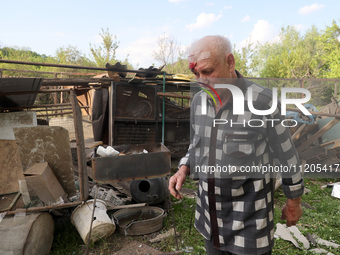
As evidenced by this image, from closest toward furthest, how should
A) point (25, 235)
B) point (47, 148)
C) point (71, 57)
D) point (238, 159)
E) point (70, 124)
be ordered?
1. point (238, 159)
2. point (25, 235)
3. point (47, 148)
4. point (70, 124)
5. point (71, 57)

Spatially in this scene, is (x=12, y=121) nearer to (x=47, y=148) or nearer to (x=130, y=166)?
(x=47, y=148)

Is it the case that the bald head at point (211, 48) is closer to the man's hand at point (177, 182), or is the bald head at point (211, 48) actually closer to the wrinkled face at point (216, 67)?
the wrinkled face at point (216, 67)

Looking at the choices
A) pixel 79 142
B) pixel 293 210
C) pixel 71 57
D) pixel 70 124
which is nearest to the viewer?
pixel 293 210

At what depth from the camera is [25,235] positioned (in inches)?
115

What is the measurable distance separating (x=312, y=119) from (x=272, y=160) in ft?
19.6

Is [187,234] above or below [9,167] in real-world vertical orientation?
below

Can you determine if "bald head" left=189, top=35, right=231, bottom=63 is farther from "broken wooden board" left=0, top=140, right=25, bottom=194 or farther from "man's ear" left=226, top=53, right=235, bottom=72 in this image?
"broken wooden board" left=0, top=140, right=25, bottom=194

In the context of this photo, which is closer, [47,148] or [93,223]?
[93,223]

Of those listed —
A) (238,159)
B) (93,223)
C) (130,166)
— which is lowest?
(93,223)

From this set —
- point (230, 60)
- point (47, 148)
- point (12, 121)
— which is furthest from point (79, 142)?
point (230, 60)

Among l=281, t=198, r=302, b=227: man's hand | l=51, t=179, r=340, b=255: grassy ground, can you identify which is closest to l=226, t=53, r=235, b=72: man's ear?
l=281, t=198, r=302, b=227: man's hand

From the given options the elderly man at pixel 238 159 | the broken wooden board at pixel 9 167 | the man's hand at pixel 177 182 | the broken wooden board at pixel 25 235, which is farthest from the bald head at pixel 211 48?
the broken wooden board at pixel 9 167

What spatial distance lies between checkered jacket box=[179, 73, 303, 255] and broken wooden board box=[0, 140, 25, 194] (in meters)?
3.39

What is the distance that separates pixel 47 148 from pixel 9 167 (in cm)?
72
